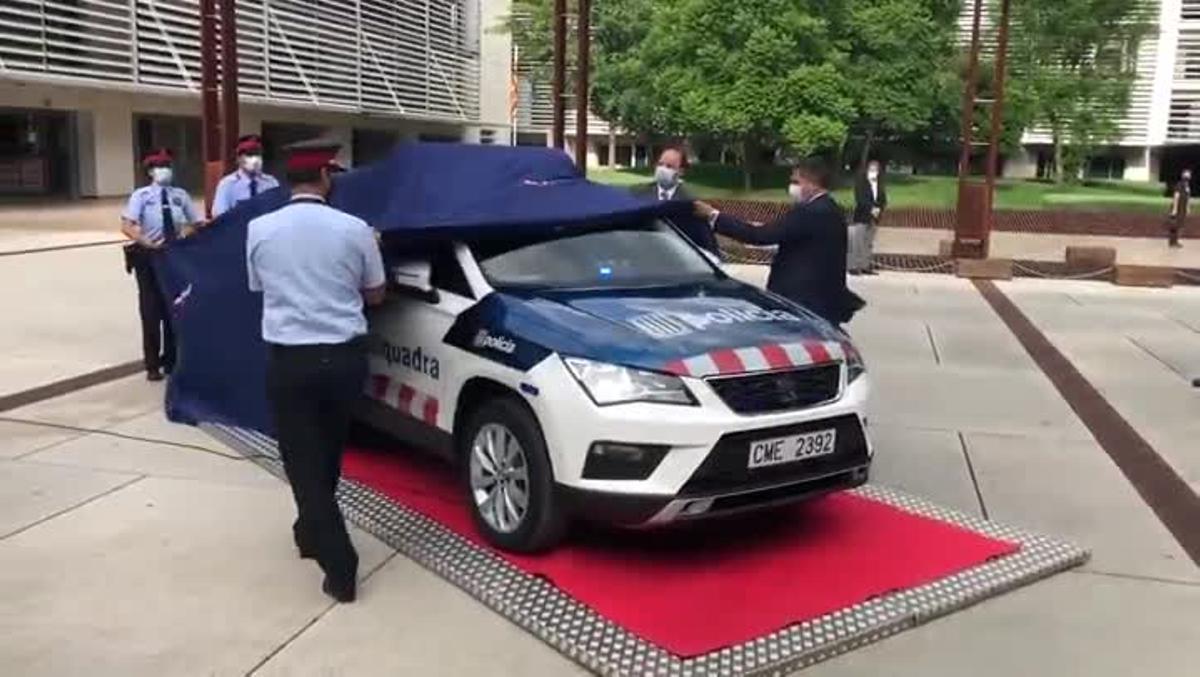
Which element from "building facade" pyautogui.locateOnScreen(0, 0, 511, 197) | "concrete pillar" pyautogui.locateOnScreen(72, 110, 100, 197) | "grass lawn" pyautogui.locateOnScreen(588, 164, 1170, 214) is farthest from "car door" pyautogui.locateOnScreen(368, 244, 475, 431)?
"concrete pillar" pyautogui.locateOnScreen(72, 110, 100, 197)

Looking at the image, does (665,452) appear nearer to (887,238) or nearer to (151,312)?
(151,312)

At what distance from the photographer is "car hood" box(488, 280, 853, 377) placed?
4.61m

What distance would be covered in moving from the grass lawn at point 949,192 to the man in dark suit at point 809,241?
2325 cm

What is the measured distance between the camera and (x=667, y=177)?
8148 millimetres

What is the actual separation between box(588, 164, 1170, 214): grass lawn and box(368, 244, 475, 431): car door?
24.1 metres

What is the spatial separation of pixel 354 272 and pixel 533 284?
43.9 inches

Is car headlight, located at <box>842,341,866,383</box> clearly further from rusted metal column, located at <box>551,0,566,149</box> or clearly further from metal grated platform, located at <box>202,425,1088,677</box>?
rusted metal column, located at <box>551,0,566,149</box>

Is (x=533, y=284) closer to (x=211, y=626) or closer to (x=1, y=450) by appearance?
(x=211, y=626)

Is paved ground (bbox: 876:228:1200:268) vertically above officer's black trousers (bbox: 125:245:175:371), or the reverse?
officer's black trousers (bbox: 125:245:175:371)

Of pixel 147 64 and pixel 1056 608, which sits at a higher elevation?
pixel 147 64

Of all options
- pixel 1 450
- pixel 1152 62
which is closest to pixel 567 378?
pixel 1 450

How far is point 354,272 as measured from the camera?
175 inches

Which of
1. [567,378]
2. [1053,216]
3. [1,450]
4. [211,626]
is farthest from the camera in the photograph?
[1053,216]

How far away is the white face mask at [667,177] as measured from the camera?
814 centimetres
